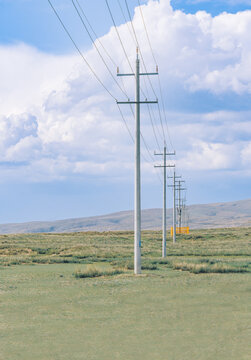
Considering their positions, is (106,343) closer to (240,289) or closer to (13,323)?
(13,323)

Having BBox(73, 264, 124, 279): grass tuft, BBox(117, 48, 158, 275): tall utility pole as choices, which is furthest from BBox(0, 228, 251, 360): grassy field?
BBox(117, 48, 158, 275): tall utility pole

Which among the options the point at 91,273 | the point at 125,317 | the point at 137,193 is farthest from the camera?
the point at 137,193

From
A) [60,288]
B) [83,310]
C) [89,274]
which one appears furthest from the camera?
[89,274]

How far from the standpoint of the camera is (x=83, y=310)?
16.6m

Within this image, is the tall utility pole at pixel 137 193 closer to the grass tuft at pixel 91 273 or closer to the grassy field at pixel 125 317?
the grassy field at pixel 125 317

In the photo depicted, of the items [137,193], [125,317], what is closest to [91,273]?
[137,193]

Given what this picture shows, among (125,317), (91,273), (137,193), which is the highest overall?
(137,193)

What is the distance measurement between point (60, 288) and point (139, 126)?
1010 centimetres

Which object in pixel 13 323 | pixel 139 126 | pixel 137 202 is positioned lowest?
pixel 13 323

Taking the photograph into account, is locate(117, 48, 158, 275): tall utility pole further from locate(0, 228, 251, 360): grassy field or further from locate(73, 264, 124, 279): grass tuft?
locate(73, 264, 124, 279): grass tuft

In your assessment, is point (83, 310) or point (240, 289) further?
point (240, 289)

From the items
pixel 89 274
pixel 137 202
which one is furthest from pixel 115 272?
pixel 137 202

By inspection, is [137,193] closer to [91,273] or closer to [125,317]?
[91,273]

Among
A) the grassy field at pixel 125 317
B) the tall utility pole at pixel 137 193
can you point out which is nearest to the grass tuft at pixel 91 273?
the grassy field at pixel 125 317
